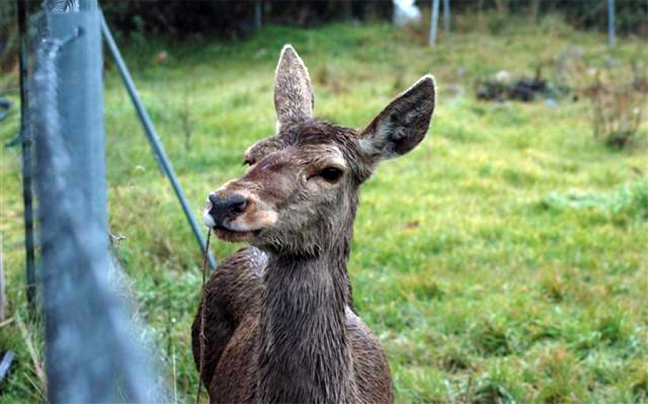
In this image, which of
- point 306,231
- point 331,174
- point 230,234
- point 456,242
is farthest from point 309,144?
point 456,242

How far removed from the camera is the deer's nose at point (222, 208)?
250cm

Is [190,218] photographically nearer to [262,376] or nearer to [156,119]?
[262,376]

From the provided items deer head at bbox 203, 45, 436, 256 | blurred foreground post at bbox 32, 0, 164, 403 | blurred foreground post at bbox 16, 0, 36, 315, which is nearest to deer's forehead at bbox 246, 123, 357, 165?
deer head at bbox 203, 45, 436, 256

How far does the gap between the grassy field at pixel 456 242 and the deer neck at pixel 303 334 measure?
2.55 feet

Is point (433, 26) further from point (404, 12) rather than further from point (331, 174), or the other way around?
point (331, 174)

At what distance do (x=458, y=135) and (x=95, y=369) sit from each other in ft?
29.2

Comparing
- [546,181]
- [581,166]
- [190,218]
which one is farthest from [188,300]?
[581,166]

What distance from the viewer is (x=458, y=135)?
9945 mm

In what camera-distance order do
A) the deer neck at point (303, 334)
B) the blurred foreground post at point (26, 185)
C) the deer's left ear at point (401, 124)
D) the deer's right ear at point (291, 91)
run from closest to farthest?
the deer neck at point (303, 334) < the deer's left ear at point (401, 124) < the deer's right ear at point (291, 91) < the blurred foreground post at point (26, 185)

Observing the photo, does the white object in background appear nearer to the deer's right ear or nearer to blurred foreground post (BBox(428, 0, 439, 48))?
blurred foreground post (BBox(428, 0, 439, 48))

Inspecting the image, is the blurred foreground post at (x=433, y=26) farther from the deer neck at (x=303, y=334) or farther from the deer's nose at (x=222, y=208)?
the deer's nose at (x=222, y=208)

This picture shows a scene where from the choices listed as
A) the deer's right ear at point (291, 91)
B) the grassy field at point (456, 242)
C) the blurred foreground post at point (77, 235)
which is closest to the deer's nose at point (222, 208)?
the blurred foreground post at point (77, 235)

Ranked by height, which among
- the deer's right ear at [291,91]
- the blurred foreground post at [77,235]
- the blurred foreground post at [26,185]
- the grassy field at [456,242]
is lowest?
the grassy field at [456,242]

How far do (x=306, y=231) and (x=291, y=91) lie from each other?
0.75m
